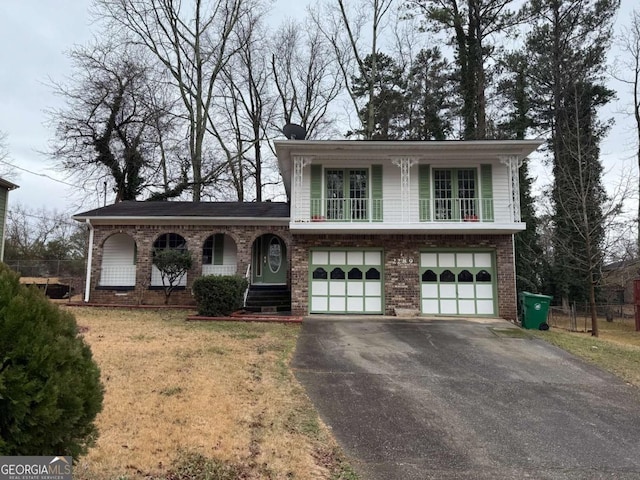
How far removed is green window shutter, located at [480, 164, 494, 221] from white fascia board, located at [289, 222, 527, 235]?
2.12ft

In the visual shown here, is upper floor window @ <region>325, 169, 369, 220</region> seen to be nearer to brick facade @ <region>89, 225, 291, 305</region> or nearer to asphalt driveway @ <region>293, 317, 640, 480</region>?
brick facade @ <region>89, 225, 291, 305</region>

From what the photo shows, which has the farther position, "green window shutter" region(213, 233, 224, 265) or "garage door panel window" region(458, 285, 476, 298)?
"green window shutter" region(213, 233, 224, 265)

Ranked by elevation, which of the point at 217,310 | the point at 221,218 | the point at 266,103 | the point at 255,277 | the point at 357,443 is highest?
the point at 266,103

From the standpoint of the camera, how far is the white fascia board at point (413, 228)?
1218 cm

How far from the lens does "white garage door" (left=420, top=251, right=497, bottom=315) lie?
12.7 meters

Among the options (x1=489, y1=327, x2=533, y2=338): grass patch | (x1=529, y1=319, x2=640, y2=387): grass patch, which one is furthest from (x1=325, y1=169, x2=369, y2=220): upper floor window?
(x1=529, y1=319, x2=640, y2=387): grass patch

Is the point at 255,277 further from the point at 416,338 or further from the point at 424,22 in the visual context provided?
the point at 424,22

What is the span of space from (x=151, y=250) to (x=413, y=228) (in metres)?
9.42

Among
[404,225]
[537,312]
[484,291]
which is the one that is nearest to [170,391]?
[404,225]

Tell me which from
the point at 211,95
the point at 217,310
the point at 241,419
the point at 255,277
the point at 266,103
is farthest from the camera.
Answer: the point at 266,103

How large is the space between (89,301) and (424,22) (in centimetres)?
2124

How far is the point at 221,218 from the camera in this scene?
14812 mm

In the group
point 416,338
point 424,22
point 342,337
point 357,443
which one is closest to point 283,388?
point 357,443

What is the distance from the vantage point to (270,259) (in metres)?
16.5
